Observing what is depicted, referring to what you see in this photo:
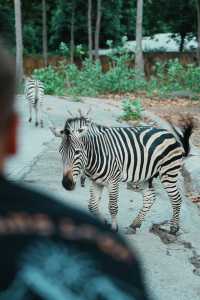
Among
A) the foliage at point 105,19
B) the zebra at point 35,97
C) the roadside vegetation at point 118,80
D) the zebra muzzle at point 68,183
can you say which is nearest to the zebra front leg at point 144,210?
the zebra muzzle at point 68,183

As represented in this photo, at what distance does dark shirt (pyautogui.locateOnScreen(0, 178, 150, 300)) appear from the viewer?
4.18 ft

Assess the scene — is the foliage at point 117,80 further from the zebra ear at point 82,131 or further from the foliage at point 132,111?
the zebra ear at point 82,131

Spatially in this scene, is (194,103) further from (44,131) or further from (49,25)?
(49,25)

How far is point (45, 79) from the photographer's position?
28.1 metres

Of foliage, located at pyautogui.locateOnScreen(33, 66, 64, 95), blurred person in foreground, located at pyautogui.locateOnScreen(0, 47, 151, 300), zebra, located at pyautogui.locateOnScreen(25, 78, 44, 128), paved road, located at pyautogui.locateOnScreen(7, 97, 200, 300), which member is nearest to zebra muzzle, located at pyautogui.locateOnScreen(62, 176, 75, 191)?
paved road, located at pyautogui.locateOnScreen(7, 97, 200, 300)

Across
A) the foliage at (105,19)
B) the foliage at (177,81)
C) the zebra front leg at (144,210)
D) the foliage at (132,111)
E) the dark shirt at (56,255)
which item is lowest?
the zebra front leg at (144,210)

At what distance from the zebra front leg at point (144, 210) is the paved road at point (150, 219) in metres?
0.11

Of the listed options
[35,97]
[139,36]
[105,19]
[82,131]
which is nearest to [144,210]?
[82,131]

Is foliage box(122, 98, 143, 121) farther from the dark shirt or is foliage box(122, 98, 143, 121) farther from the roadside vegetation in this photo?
the dark shirt

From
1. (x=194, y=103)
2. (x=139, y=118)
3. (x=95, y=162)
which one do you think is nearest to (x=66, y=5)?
(x=194, y=103)

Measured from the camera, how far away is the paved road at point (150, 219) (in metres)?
6.21

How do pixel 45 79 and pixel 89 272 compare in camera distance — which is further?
pixel 45 79

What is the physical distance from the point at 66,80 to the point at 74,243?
27904mm

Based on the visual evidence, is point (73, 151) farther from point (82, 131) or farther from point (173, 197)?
point (173, 197)
